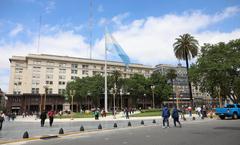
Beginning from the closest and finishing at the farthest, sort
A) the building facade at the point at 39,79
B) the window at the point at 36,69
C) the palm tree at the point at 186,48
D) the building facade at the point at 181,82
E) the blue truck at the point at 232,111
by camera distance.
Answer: the blue truck at the point at 232,111 → the palm tree at the point at 186,48 → the building facade at the point at 39,79 → the window at the point at 36,69 → the building facade at the point at 181,82

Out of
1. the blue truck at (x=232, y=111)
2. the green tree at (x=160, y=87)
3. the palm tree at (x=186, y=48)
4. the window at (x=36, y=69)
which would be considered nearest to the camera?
the blue truck at (x=232, y=111)

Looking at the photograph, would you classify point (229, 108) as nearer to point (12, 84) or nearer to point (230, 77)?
point (230, 77)

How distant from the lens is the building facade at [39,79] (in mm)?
81000

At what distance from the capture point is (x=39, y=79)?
86125mm

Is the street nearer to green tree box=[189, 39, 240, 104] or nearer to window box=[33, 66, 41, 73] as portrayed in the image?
green tree box=[189, 39, 240, 104]

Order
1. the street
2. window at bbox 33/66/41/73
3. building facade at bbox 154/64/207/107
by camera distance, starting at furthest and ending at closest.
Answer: building facade at bbox 154/64/207/107, window at bbox 33/66/41/73, the street

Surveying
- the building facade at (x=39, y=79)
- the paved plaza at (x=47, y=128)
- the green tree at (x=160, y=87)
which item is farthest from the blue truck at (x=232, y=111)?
the building facade at (x=39, y=79)

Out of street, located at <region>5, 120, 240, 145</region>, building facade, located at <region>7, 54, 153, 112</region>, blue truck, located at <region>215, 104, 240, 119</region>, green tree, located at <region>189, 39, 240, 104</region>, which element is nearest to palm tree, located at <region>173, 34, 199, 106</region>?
green tree, located at <region>189, 39, 240, 104</region>

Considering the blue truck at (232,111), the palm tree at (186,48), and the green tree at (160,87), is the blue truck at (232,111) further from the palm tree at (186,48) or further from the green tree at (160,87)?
the green tree at (160,87)

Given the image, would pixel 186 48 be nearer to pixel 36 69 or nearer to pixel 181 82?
pixel 36 69

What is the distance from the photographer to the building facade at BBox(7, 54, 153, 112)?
81.0 meters

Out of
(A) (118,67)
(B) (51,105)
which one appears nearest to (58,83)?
(B) (51,105)

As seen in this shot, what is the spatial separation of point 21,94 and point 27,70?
9382 millimetres

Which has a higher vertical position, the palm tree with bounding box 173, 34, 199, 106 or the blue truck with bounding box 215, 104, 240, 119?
the palm tree with bounding box 173, 34, 199, 106
